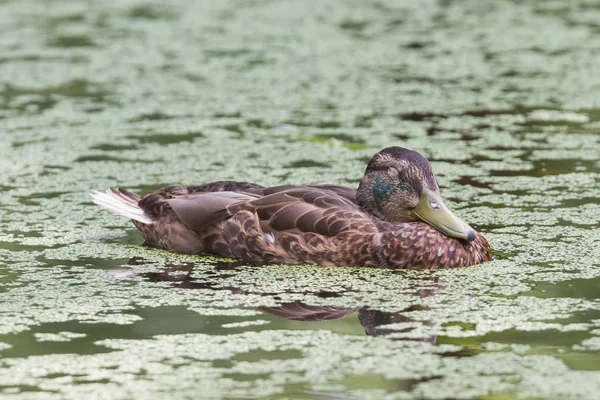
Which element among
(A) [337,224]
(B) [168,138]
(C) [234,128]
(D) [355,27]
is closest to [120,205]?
(A) [337,224]

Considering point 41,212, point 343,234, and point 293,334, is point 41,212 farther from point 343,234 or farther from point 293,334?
point 293,334

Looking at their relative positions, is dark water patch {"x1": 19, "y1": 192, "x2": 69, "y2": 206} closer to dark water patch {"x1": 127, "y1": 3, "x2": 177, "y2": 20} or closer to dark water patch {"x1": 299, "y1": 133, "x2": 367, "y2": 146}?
dark water patch {"x1": 299, "y1": 133, "x2": 367, "y2": 146}

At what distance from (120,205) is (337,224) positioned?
149cm

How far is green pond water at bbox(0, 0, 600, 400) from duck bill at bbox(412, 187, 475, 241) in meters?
0.24

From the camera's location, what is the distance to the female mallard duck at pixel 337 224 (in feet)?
21.7

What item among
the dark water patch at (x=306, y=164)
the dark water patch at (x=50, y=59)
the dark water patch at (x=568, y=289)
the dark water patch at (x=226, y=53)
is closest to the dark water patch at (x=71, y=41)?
the dark water patch at (x=50, y=59)

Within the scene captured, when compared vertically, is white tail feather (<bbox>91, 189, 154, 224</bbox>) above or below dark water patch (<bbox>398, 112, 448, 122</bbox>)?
below

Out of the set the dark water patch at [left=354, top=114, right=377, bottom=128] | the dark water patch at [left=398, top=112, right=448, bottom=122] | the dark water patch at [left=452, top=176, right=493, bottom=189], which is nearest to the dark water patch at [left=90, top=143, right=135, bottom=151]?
the dark water patch at [left=354, top=114, right=377, bottom=128]

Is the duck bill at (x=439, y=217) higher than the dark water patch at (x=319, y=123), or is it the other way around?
the dark water patch at (x=319, y=123)

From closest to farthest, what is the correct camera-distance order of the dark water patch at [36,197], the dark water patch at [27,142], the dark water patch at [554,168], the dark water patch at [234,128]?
the dark water patch at [36,197], the dark water patch at [554,168], the dark water patch at [27,142], the dark water patch at [234,128]

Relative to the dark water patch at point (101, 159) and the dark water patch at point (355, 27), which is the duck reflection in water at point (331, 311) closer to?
the dark water patch at point (101, 159)

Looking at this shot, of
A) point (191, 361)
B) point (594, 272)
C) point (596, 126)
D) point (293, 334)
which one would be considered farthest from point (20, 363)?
point (596, 126)

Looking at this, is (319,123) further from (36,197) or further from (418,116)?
(36,197)

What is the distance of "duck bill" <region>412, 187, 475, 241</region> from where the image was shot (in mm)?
6641
